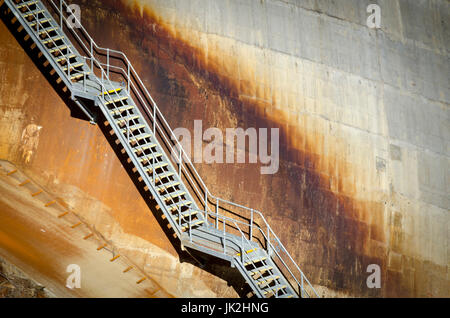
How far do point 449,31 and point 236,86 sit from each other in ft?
38.1

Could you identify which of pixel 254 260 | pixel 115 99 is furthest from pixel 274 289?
pixel 115 99

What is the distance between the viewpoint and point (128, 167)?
14.7 meters

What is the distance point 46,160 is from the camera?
14.3 m

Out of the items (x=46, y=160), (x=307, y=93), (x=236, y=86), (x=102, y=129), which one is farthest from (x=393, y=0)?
(x=46, y=160)

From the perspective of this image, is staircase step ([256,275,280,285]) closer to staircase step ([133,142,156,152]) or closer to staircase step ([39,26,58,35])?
staircase step ([133,142,156,152])

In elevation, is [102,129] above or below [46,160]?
above

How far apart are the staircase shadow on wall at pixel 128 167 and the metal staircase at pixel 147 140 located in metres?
0.15

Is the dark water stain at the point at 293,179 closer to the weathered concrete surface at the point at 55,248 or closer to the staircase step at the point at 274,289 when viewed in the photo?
the staircase step at the point at 274,289

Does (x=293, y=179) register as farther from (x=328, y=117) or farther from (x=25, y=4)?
(x=25, y=4)

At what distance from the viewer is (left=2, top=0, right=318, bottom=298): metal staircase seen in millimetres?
13820

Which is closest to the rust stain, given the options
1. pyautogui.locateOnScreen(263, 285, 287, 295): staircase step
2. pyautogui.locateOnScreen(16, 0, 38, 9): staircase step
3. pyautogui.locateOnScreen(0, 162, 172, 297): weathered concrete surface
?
pyautogui.locateOnScreen(263, 285, 287, 295): staircase step

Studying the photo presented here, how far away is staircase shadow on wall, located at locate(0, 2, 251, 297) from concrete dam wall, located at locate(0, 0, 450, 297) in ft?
0.31
